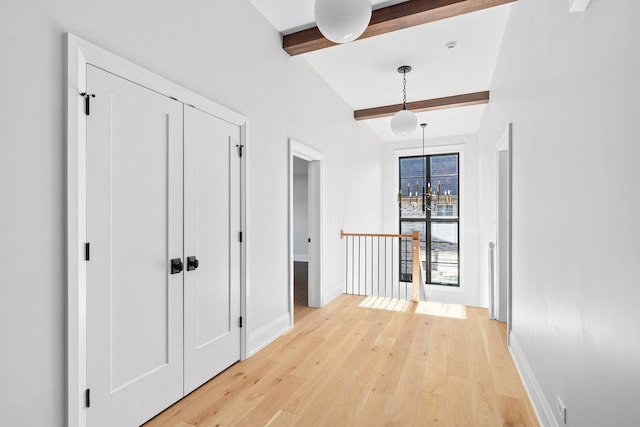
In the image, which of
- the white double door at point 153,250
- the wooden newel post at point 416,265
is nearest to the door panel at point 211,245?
the white double door at point 153,250

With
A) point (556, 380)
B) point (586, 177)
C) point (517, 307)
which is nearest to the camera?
point (586, 177)

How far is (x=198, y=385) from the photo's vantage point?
2273 millimetres

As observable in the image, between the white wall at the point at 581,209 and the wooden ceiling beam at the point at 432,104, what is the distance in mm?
2410

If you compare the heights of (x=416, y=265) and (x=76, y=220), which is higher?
(x=76, y=220)

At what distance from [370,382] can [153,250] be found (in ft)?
5.93

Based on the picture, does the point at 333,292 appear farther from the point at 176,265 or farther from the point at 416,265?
the point at 176,265

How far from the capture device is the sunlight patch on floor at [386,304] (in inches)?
168

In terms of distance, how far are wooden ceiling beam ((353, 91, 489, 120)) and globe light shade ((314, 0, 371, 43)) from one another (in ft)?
10.8

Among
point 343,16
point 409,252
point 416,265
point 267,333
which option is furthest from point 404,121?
point 409,252

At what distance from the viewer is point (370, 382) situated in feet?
7.77

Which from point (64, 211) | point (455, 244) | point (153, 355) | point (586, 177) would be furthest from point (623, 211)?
point (455, 244)

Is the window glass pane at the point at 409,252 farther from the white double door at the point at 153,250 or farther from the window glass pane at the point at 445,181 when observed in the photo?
the white double door at the point at 153,250

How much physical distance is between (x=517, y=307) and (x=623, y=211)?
1947 mm

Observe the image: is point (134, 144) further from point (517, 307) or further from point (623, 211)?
point (517, 307)
